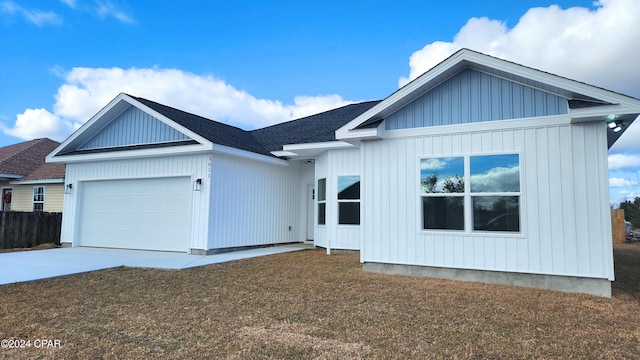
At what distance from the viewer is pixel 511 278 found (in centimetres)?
643

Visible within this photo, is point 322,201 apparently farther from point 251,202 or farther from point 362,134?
point 362,134

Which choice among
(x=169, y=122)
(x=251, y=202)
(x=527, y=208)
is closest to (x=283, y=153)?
(x=251, y=202)

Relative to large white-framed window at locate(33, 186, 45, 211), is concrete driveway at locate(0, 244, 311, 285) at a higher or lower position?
lower

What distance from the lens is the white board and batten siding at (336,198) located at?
1074 cm

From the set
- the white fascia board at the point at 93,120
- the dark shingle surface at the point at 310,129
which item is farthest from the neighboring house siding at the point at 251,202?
the white fascia board at the point at 93,120

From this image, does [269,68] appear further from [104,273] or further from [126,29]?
[104,273]

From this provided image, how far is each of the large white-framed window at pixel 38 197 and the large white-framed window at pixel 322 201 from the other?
13.0 metres

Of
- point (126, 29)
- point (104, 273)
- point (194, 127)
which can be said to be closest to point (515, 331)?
A: point (104, 273)

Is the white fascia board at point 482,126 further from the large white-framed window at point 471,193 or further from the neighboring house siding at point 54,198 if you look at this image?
the neighboring house siding at point 54,198

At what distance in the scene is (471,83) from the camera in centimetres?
700

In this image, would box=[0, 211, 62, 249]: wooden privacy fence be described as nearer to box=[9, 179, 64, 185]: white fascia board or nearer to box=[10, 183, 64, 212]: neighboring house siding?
box=[9, 179, 64, 185]: white fascia board

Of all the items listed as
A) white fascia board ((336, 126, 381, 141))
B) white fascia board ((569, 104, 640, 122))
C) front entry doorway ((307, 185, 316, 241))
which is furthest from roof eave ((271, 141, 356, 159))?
white fascia board ((569, 104, 640, 122))

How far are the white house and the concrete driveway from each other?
665 millimetres

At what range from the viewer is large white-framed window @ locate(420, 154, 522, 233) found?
21.4 ft
